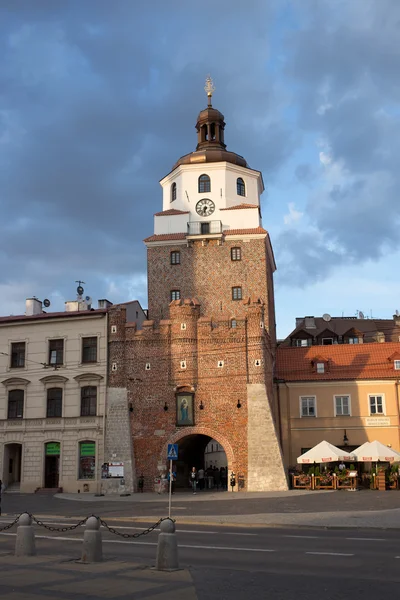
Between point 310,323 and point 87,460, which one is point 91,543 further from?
point 310,323

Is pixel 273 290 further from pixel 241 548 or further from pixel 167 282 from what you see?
pixel 241 548

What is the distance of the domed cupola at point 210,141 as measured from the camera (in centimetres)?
4812

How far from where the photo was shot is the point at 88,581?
35.2ft

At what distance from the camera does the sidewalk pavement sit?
9648 millimetres

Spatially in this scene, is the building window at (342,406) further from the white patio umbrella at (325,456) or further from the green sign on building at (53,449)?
the green sign on building at (53,449)

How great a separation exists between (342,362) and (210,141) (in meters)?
19.7

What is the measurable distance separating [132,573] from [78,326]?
30.2 meters

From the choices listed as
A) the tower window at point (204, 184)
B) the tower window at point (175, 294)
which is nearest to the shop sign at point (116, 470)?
the tower window at point (175, 294)

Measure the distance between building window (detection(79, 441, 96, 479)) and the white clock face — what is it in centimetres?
1844

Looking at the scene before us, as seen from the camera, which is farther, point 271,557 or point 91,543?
point 271,557

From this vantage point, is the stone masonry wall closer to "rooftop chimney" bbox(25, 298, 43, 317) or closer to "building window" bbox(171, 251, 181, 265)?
"building window" bbox(171, 251, 181, 265)

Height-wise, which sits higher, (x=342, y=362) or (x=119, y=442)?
(x=342, y=362)

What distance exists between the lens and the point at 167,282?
46.0 m

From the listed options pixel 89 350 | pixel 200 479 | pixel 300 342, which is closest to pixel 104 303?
pixel 89 350
